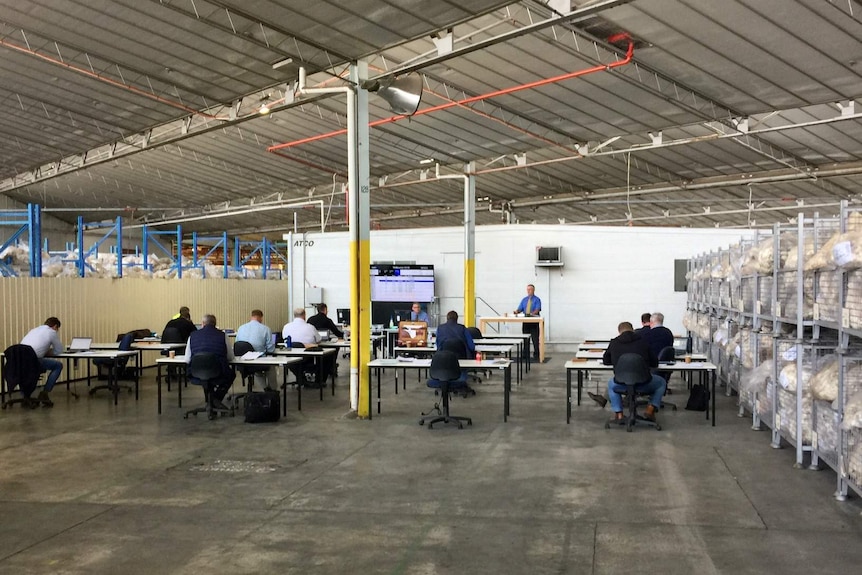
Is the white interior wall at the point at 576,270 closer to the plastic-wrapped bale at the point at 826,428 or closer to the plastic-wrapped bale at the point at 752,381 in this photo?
the plastic-wrapped bale at the point at 752,381

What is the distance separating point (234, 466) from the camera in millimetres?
7055

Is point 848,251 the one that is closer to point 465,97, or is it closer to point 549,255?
point 465,97

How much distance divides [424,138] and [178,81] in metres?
5.73

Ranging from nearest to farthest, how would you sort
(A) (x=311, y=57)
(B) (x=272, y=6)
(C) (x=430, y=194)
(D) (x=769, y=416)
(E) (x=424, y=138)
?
(D) (x=769, y=416), (B) (x=272, y=6), (A) (x=311, y=57), (E) (x=424, y=138), (C) (x=430, y=194)

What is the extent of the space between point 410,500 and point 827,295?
376cm

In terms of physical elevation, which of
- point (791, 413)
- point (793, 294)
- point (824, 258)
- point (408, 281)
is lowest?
point (791, 413)

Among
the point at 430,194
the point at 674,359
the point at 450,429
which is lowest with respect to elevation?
the point at 450,429

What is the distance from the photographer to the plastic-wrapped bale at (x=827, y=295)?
20.1 ft

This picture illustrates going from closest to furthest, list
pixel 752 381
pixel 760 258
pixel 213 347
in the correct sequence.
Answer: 1. pixel 752 381
2. pixel 760 258
3. pixel 213 347

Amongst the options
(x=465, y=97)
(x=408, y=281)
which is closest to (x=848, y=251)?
(x=465, y=97)

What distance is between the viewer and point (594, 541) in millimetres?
A: 4898

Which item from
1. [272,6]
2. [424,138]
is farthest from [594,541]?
[424,138]

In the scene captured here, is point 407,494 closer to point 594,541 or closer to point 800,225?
point 594,541

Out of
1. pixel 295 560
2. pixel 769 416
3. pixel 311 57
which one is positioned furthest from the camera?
pixel 311 57
